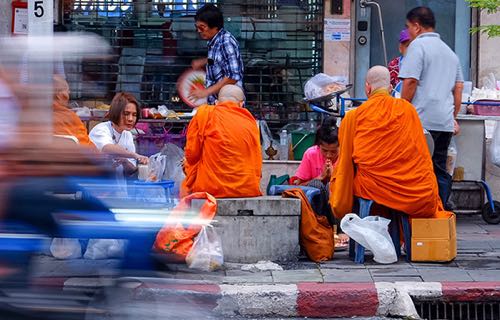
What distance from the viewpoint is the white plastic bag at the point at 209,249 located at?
24.7 feet

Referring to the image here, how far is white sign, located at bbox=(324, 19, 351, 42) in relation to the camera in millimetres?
11422

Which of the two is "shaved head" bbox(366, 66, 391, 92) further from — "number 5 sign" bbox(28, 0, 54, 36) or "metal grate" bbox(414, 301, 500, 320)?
"number 5 sign" bbox(28, 0, 54, 36)

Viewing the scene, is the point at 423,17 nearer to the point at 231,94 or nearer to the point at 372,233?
the point at 231,94

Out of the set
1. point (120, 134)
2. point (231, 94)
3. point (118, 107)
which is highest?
point (231, 94)

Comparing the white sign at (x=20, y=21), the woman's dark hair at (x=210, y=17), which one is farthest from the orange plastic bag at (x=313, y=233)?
the white sign at (x=20, y=21)

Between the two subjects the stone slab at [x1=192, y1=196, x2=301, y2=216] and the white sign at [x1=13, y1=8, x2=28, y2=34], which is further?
the white sign at [x1=13, y1=8, x2=28, y2=34]

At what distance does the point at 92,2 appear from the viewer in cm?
1158

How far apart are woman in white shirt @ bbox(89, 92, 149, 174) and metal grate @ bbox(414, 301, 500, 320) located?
8.97ft

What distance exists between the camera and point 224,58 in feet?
30.9

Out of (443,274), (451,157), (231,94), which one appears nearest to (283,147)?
(451,157)

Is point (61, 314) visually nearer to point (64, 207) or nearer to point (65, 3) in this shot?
point (64, 207)

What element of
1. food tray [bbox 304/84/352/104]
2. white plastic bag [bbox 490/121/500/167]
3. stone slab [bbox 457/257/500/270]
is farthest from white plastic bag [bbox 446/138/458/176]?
stone slab [bbox 457/257/500/270]

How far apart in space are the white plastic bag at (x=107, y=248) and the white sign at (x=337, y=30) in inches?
307

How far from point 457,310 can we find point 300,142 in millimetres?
4177
